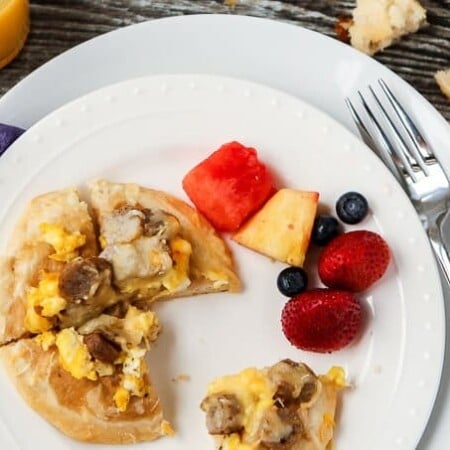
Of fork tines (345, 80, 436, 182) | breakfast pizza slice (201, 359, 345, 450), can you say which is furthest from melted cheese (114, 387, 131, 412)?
fork tines (345, 80, 436, 182)

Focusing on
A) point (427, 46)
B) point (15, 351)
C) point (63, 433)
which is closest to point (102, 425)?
point (63, 433)

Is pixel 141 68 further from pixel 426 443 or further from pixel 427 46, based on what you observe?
pixel 426 443

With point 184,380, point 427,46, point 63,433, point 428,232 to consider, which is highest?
point 427,46

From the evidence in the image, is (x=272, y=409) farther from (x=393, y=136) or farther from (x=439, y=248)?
(x=393, y=136)

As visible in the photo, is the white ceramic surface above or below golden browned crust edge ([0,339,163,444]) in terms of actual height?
above

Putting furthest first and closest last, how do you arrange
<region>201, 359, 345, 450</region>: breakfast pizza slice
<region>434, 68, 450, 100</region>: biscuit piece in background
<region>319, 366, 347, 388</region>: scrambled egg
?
<region>434, 68, 450, 100</region>: biscuit piece in background → <region>319, 366, 347, 388</region>: scrambled egg → <region>201, 359, 345, 450</region>: breakfast pizza slice

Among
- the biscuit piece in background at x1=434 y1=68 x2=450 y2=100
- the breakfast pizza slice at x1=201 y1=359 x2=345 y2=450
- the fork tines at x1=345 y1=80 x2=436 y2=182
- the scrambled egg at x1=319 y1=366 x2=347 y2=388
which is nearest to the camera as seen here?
the breakfast pizza slice at x1=201 y1=359 x2=345 y2=450

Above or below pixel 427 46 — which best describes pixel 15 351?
below

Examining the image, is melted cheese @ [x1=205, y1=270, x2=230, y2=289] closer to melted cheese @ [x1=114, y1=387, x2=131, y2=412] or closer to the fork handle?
melted cheese @ [x1=114, y1=387, x2=131, y2=412]
